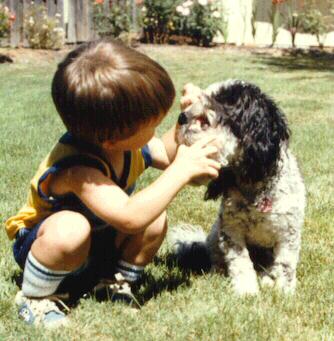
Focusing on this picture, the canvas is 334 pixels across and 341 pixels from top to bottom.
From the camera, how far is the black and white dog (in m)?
3.13

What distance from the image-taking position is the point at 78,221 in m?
2.88

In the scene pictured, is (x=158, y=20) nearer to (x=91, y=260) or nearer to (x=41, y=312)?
(x=91, y=260)

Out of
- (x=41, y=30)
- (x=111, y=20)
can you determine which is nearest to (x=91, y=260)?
(x=41, y=30)

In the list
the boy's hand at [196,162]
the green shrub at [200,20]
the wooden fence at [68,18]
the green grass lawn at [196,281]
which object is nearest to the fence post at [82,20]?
the wooden fence at [68,18]

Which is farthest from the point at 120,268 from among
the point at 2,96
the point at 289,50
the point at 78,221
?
the point at 289,50

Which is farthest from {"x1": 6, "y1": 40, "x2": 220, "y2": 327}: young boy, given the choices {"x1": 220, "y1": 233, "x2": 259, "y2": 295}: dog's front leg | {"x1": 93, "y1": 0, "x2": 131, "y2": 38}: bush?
{"x1": 93, "y1": 0, "x2": 131, "y2": 38}: bush

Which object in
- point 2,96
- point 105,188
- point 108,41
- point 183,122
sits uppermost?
point 108,41

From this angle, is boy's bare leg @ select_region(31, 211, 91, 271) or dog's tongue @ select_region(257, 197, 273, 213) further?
dog's tongue @ select_region(257, 197, 273, 213)

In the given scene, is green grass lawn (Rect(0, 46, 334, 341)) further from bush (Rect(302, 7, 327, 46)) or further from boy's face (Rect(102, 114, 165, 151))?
bush (Rect(302, 7, 327, 46))

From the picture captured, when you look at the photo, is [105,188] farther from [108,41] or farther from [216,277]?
[216,277]

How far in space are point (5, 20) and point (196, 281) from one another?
35.3 ft

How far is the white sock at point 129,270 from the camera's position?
129 inches

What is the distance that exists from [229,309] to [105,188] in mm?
879

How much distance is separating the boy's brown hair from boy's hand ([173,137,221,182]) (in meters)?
0.22
